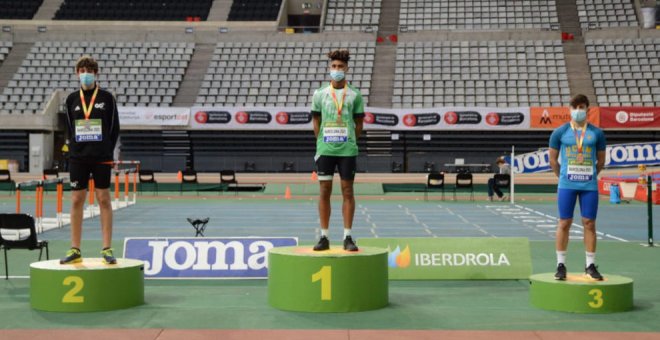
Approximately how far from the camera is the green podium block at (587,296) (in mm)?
7586

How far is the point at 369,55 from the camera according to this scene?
42781 millimetres

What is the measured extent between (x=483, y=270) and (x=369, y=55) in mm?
33573

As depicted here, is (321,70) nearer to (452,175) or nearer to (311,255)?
(452,175)

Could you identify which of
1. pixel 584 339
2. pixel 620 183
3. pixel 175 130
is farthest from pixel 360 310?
pixel 175 130

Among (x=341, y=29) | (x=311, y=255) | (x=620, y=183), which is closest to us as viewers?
(x=311, y=255)

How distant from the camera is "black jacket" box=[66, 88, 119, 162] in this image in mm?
7945

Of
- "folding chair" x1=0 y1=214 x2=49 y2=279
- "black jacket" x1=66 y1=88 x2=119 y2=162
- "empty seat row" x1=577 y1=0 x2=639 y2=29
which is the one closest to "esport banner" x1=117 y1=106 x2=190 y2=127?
"empty seat row" x1=577 y1=0 x2=639 y2=29

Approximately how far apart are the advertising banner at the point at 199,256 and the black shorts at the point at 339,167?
192 centimetres

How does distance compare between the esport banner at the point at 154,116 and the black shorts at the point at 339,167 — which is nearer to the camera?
the black shorts at the point at 339,167

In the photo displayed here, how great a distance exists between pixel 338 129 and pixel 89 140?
2.42 meters

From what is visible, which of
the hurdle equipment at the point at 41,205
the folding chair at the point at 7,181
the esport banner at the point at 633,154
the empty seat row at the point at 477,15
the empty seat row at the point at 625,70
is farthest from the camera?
the empty seat row at the point at 477,15

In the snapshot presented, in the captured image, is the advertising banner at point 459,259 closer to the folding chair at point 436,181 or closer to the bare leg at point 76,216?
the bare leg at point 76,216

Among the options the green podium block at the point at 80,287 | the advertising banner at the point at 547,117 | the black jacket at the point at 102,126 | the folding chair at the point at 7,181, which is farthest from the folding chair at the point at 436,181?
the green podium block at the point at 80,287

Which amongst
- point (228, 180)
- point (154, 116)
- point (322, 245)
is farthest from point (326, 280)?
point (154, 116)
